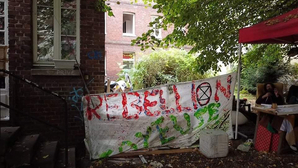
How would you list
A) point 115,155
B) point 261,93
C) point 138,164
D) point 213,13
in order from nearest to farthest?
point 138,164, point 115,155, point 261,93, point 213,13

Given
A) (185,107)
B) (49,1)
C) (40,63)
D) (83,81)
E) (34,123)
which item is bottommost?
(34,123)

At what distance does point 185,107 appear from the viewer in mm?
5031

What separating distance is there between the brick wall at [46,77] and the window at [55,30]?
0.16 meters

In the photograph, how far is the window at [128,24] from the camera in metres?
20.1

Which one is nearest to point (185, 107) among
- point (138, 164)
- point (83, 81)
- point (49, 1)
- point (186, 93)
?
point (186, 93)

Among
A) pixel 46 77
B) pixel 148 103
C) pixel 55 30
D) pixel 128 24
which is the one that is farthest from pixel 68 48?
pixel 128 24

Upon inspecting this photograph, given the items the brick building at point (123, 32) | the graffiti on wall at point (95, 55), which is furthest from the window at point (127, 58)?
the graffiti on wall at point (95, 55)

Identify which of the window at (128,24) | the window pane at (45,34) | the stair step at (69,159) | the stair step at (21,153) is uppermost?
the window at (128,24)

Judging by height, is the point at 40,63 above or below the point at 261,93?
above

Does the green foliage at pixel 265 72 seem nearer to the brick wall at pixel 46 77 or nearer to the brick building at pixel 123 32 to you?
the brick building at pixel 123 32

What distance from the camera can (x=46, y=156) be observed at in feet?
12.1

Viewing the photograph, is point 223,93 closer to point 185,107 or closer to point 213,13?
point 185,107

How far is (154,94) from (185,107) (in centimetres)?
73

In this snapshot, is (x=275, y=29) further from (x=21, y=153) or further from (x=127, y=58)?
(x=127, y=58)
